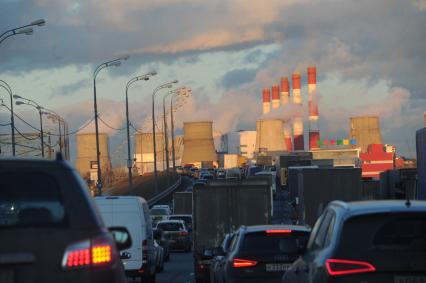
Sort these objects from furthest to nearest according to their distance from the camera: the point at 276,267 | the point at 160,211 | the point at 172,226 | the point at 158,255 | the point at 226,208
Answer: the point at 160,211
the point at 172,226
the point at 158,255
the point at 226,208
the point at 276,267

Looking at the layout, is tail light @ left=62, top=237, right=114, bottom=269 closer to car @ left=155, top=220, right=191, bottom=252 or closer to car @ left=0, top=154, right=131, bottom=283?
car @ left=0, top=154, right=131, bottom=283

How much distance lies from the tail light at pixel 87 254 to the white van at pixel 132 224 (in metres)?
16.3

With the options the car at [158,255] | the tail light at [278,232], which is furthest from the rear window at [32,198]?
the car at [158,255]

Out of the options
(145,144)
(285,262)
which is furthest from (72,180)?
(145,144)

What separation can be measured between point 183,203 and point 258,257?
5208 cm

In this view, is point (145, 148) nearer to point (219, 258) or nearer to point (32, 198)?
point (219, 258)

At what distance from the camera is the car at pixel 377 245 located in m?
9.27

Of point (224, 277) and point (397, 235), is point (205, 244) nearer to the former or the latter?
point (224, 277)

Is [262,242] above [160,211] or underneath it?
above

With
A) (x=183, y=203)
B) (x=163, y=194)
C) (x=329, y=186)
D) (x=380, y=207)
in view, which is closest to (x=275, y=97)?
(x=163, y=194)

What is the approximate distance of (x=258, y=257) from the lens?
16641 millimetres

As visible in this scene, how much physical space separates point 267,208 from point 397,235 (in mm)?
19453

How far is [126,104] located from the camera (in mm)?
73188

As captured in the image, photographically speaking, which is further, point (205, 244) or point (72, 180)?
point (205, 244)
